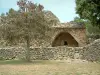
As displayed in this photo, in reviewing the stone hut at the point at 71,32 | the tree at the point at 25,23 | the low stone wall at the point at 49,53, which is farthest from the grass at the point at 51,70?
the stone hut at the point at 71,32

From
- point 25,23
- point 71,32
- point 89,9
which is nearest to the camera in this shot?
point 25,23

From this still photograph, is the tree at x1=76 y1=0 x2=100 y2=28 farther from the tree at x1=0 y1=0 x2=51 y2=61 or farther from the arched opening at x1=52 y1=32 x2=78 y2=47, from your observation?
the tree at x1=0 y1=0 x2=51 y2=61

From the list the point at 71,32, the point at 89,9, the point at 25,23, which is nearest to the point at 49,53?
the point at 25,23

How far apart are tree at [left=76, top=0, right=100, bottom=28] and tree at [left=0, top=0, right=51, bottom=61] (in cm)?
910

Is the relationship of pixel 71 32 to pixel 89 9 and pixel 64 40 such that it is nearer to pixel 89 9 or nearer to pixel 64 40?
pixel 64 40

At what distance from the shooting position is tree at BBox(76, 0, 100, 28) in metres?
32.2

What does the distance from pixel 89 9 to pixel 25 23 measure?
11.1 metres

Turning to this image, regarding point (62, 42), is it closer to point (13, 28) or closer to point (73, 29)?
point (73, 29)

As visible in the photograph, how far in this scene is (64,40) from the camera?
125 ft

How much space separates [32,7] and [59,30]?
37.1 feet

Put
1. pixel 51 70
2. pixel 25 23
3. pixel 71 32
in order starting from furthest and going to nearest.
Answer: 1. pixel 71 32
2. pixel 25 23
3. pixel 51 70

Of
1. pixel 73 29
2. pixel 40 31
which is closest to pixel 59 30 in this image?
pixel 73 29

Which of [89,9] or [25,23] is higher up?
[89,9]

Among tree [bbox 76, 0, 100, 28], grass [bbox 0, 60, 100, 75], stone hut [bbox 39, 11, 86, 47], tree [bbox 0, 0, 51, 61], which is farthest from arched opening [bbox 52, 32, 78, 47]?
grass [bbox 0, 60, 100, 75]
